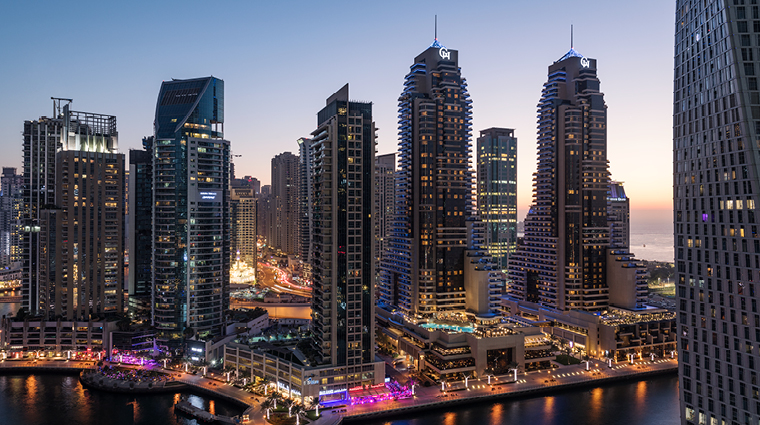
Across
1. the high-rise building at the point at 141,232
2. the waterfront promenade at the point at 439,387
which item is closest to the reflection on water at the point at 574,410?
the waterfront promenade at the point at 439,387

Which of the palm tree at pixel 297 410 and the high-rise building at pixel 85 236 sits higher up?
the high-rise building at pixel 85 236

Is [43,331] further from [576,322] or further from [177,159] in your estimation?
[576,322]

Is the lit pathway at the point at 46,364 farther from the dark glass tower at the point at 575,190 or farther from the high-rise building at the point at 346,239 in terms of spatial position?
the dark glass tower at the point at 575,190

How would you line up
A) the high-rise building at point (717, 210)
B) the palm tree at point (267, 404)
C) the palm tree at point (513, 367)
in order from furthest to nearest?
the palm tree at point (513, 367) → the palm tree at point (267, 404) → the high-rise building at point (717, 210)

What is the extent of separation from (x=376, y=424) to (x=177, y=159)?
265ft

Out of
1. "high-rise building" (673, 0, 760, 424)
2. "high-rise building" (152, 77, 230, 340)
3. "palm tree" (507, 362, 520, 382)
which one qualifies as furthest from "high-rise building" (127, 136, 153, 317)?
"high-rise building" (673, 0, 760, 424)

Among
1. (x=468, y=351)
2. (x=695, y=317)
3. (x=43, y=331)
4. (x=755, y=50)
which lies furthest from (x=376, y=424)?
(x=43, y=331)

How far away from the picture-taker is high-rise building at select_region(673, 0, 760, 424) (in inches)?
2189

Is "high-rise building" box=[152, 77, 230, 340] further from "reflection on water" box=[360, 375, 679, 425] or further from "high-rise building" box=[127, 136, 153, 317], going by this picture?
"reflection on water" box=[360, 375, 679, 425]

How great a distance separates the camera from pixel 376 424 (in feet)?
279

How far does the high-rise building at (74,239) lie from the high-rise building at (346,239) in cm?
6920

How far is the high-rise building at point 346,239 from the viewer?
309ft

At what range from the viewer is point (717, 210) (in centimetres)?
5900

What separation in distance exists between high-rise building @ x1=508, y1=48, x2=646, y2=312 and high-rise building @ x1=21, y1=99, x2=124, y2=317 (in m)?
123
